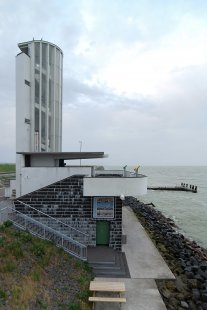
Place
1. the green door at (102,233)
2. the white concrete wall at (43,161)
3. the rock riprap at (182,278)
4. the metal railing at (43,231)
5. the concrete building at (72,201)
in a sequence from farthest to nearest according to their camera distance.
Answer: the white concrete wall at (43,161) < the green door at (102,233) < the concrete building at (72,201) < the metal railing at (43,231) < the rock riprap at (182,278)

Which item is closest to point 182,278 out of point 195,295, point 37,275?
point 195,295

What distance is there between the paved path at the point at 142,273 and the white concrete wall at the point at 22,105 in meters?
12.0

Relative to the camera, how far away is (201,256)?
868 inches

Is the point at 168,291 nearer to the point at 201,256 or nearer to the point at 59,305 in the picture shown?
the point at 59,305

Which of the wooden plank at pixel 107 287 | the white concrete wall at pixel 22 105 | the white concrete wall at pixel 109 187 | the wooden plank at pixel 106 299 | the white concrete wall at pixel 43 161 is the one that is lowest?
the wooden plank at pixel 106 299

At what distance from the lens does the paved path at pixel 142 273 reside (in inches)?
476

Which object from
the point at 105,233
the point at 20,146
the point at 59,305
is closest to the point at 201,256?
the point at 105,233

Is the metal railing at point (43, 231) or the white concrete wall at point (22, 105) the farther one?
the white concrete wall at point (22, 105)

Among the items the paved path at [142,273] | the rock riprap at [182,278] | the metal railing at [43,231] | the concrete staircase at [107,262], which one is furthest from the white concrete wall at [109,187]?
the rock riprap at [182,278]

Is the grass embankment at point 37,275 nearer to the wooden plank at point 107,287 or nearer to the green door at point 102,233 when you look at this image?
the wooden plank at point 107,287

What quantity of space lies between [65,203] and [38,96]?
1306 cm

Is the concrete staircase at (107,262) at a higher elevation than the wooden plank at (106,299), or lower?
lower

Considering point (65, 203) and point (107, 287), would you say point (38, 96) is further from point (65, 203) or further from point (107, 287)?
point (107, 287)

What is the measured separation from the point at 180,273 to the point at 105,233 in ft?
17.8
